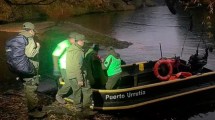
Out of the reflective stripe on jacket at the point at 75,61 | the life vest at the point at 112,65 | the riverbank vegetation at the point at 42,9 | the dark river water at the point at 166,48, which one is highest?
the riverbank vegetation at the point at 42,9

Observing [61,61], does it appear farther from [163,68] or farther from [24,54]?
[163,68]

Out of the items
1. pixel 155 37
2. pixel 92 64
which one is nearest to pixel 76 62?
A: pixel 92 64

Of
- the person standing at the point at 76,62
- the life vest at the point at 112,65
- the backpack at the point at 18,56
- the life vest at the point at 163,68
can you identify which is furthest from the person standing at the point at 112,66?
the backpack at the point at 18,56

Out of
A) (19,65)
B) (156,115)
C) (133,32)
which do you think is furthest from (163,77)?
(133,32)

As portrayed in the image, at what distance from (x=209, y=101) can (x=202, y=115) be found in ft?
3.94

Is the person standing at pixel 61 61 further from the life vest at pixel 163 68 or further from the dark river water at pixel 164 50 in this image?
the life vest at pixel 163 68

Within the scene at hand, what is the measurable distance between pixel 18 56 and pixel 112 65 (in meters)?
3.89

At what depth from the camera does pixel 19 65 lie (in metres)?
7.94

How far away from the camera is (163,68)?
13.7 m

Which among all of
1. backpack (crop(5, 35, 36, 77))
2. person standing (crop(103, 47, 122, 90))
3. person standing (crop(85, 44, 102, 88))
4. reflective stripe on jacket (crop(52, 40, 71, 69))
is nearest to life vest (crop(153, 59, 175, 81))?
person standing (crop(103, 47, 122, 90))

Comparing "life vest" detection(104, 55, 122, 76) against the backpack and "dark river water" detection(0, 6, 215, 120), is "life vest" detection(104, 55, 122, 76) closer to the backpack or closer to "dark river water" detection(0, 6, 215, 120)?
"dark river water" detection(0, 6, 215, 120)

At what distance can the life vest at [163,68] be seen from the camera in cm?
1345

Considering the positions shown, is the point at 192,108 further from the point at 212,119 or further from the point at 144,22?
the point at 144,22

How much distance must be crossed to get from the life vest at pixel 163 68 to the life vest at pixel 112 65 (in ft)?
9.49
